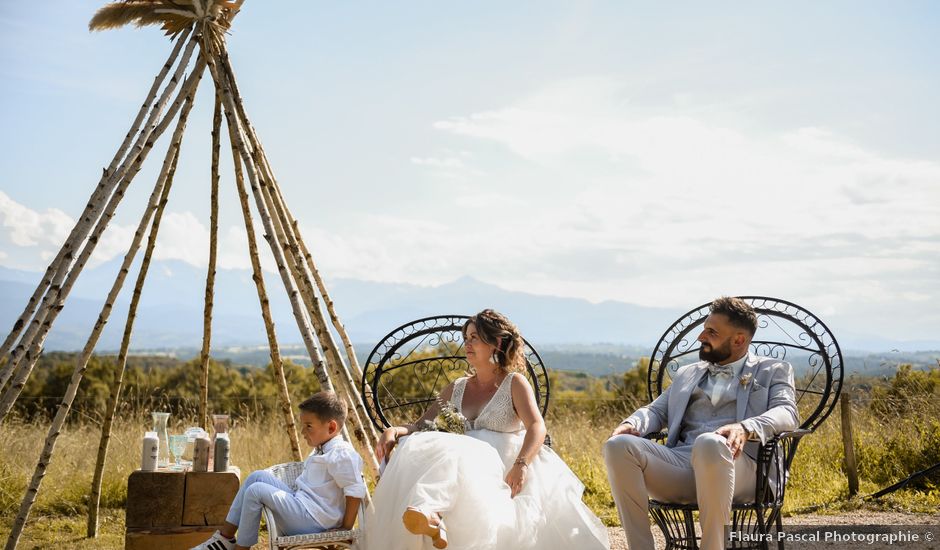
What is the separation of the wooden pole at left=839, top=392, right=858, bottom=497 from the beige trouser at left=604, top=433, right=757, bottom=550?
2.62 m

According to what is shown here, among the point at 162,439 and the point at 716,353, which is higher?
the point at 716,353

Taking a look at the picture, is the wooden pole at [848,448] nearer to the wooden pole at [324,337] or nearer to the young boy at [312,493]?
the wooden pole at [324,337]

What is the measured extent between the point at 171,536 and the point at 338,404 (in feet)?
4.47

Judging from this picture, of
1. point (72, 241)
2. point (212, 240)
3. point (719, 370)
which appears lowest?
point (719, 370)

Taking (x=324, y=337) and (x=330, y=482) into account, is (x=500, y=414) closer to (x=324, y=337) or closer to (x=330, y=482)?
(x=330, y=482)

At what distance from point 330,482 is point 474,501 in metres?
0.73

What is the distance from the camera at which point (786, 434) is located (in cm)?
391

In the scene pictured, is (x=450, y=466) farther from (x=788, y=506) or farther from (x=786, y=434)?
(x=788, y=506)

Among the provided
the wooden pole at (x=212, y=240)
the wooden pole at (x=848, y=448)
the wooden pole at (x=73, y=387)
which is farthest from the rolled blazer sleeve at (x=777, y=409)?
the wooden pole at (x=73, y=387)

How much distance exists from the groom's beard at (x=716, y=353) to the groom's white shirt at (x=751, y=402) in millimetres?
85

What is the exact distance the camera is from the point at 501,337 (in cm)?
450

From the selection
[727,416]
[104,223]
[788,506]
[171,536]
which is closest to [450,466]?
[727,416]

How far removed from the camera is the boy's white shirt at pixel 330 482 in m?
3.95

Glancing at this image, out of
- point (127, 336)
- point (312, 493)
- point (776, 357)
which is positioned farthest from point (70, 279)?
point (776, 357)
